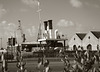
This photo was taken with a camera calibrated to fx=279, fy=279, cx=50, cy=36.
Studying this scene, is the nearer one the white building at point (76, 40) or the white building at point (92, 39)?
the white building at point (92, 39)

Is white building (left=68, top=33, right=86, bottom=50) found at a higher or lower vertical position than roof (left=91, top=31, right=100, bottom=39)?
lower

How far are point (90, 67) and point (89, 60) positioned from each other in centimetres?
10

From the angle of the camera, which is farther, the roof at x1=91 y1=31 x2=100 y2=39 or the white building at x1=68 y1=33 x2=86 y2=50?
the white building at x1=68 y1=33 x2=86 y2=50

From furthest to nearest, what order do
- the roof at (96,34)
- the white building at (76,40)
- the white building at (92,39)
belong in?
the white building at (76,40)
the roof at (96,34)
the white building at (92,39)

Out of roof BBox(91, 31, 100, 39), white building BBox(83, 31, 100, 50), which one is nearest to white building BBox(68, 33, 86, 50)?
white building BBox(83, 31, 100, 50)

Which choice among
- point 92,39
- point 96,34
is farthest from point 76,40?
point 96,34

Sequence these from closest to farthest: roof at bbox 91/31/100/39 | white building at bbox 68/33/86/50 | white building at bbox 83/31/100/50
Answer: white building at bbox 83/31/100/50 < roof at bbox 91/31/100/39 < white building at bbox 68/33/86/50

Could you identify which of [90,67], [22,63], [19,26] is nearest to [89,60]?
[90,67]

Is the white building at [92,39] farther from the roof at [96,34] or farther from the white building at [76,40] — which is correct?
the white building at [76,40]

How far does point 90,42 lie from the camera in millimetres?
90312

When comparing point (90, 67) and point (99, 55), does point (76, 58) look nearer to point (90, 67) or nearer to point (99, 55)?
point (90, 67)

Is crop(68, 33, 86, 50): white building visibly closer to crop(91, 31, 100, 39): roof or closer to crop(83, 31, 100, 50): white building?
Answer: crop(83, 31, 100, 50): white building

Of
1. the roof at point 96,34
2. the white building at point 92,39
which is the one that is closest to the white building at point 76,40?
the white building at point 92,39

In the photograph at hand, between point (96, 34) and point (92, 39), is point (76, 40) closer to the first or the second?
point (92, 39)
